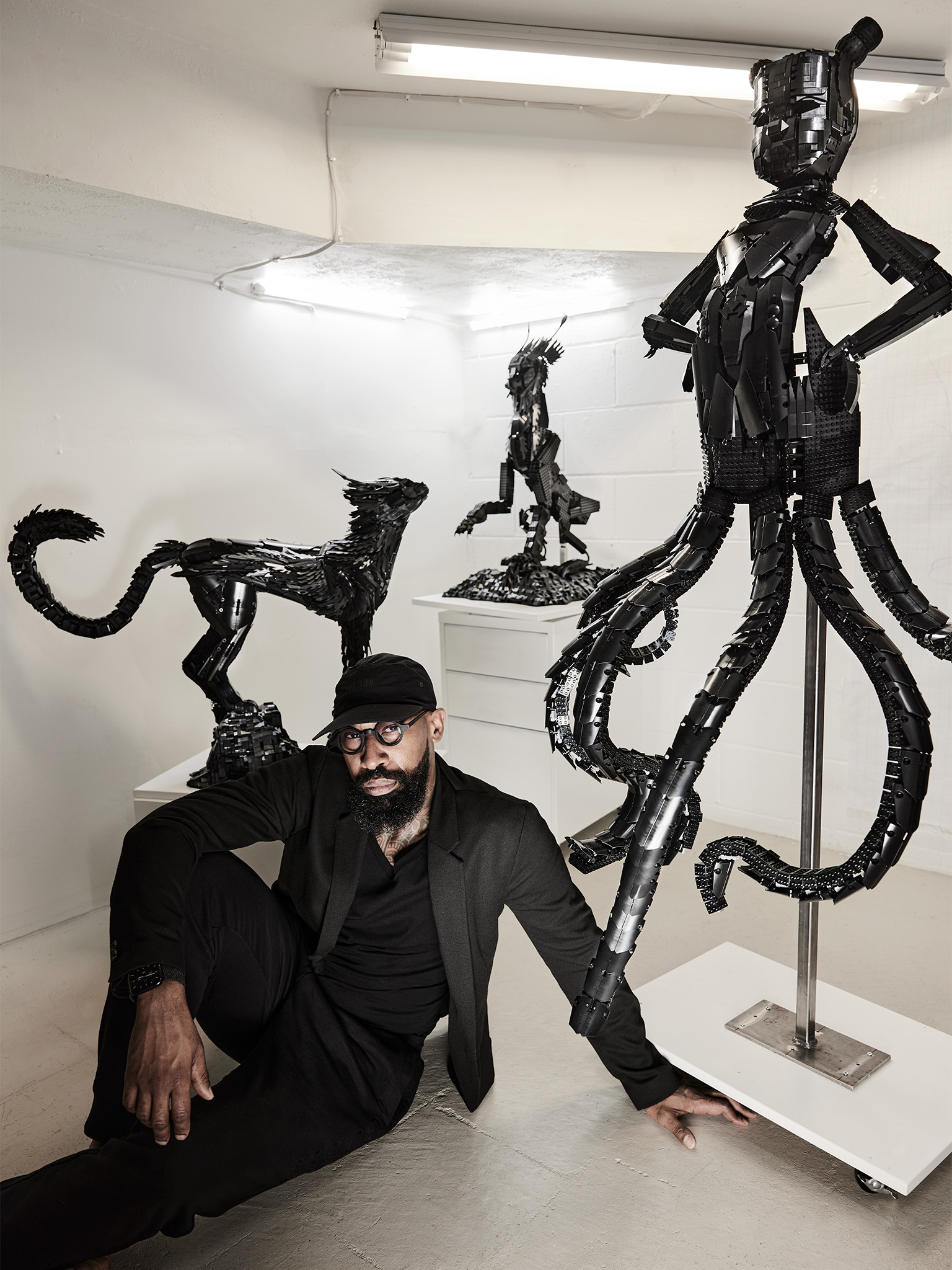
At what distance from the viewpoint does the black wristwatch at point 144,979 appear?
1492 mm

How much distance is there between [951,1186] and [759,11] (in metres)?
2.57

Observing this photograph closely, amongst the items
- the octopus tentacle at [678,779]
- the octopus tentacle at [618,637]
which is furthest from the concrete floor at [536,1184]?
the octopus tentacle at [618,637]

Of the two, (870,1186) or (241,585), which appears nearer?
(870,1186)

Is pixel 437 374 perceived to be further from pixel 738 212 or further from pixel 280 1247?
pixel 280 1247

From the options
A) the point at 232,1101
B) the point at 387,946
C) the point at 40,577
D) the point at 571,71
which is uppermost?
the point at 571,71

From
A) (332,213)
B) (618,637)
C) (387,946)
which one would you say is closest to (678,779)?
(618,637)

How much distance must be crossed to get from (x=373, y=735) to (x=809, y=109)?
4.28ft

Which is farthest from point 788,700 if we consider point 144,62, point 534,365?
point 144,62

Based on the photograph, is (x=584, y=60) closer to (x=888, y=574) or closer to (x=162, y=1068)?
(x=888, y=574)

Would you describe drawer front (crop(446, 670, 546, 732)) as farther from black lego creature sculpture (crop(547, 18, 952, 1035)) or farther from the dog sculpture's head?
the dog sculpture's head

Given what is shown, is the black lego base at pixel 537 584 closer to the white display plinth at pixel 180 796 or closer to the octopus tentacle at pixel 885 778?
the white display plinth at pixel 180 796

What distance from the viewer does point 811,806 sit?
1.92 m

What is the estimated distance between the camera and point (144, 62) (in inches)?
90.7

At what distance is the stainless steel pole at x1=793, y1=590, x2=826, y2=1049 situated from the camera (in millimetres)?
1882
